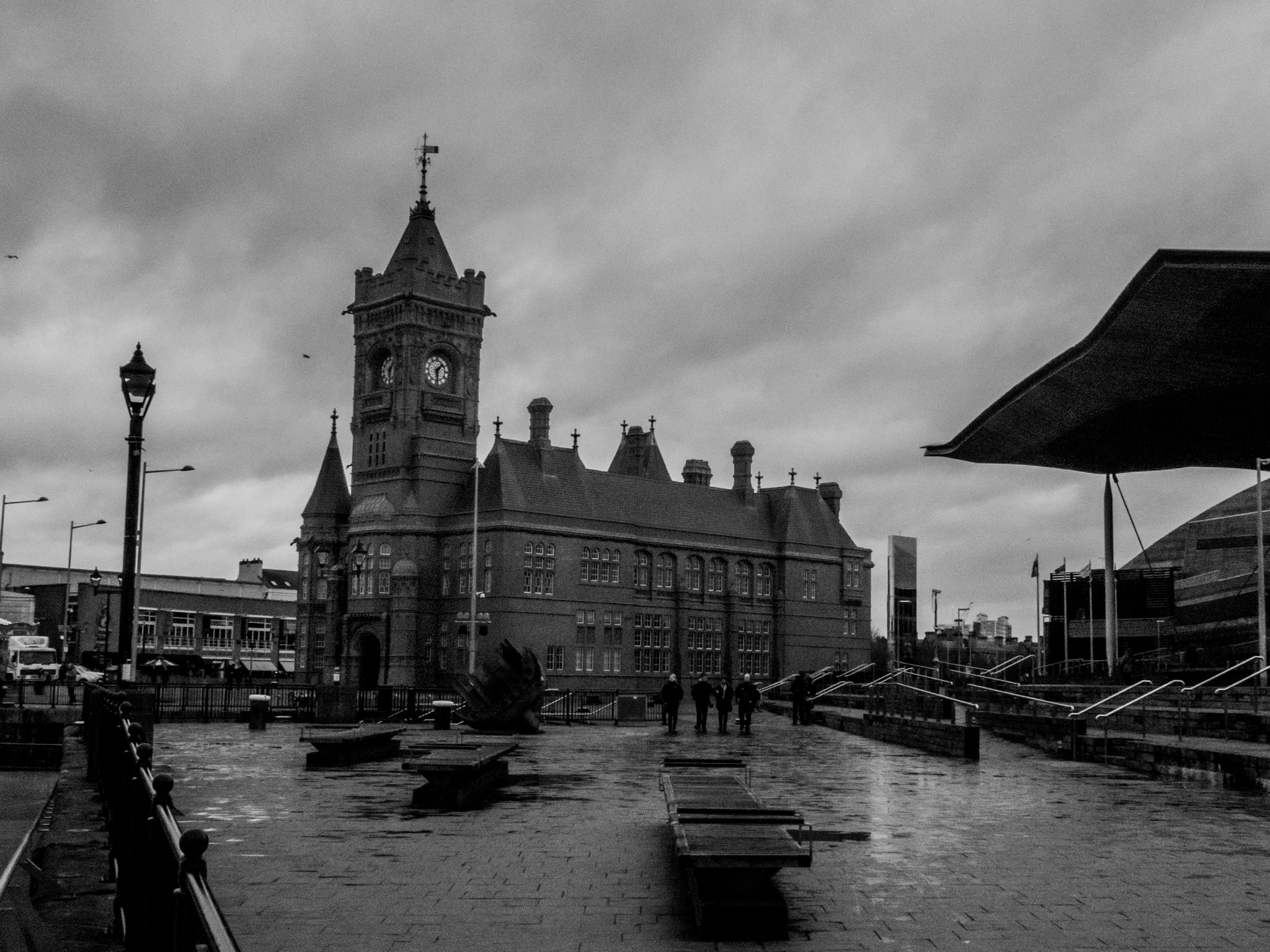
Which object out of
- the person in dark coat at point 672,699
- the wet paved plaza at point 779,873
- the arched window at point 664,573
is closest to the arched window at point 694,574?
the arched window at point 664,573

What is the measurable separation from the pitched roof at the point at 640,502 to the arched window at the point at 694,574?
196 cm

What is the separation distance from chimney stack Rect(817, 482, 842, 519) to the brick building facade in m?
13.2

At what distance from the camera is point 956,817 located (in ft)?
50.7

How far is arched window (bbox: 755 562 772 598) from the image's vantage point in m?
93.1

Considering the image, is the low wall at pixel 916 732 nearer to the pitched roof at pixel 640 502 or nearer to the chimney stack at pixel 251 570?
the pitched roof at pixel 640 502

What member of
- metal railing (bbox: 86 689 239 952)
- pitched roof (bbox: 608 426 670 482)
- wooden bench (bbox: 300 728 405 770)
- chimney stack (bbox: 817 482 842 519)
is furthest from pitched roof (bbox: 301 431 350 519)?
metal railing (bbox: 86 689 239 952)

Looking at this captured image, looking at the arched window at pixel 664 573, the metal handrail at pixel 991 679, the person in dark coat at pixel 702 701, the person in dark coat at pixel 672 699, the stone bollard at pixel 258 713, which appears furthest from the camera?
the arched window at pixel 664 573

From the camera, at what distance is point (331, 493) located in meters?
84.0

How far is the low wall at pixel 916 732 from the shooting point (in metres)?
25.0

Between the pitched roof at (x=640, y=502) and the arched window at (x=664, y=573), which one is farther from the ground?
the pitched roof at (x=640, y=502)

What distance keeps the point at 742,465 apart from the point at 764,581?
27.6 feet

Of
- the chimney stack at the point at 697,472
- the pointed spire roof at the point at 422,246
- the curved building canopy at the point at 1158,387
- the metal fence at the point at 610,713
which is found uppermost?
the pointed spire roof at the point at 422,246

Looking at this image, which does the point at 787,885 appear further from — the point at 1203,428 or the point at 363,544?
the point at 363,544

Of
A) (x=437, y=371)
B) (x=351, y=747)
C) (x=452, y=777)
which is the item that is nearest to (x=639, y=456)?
(x=437, y=371)
